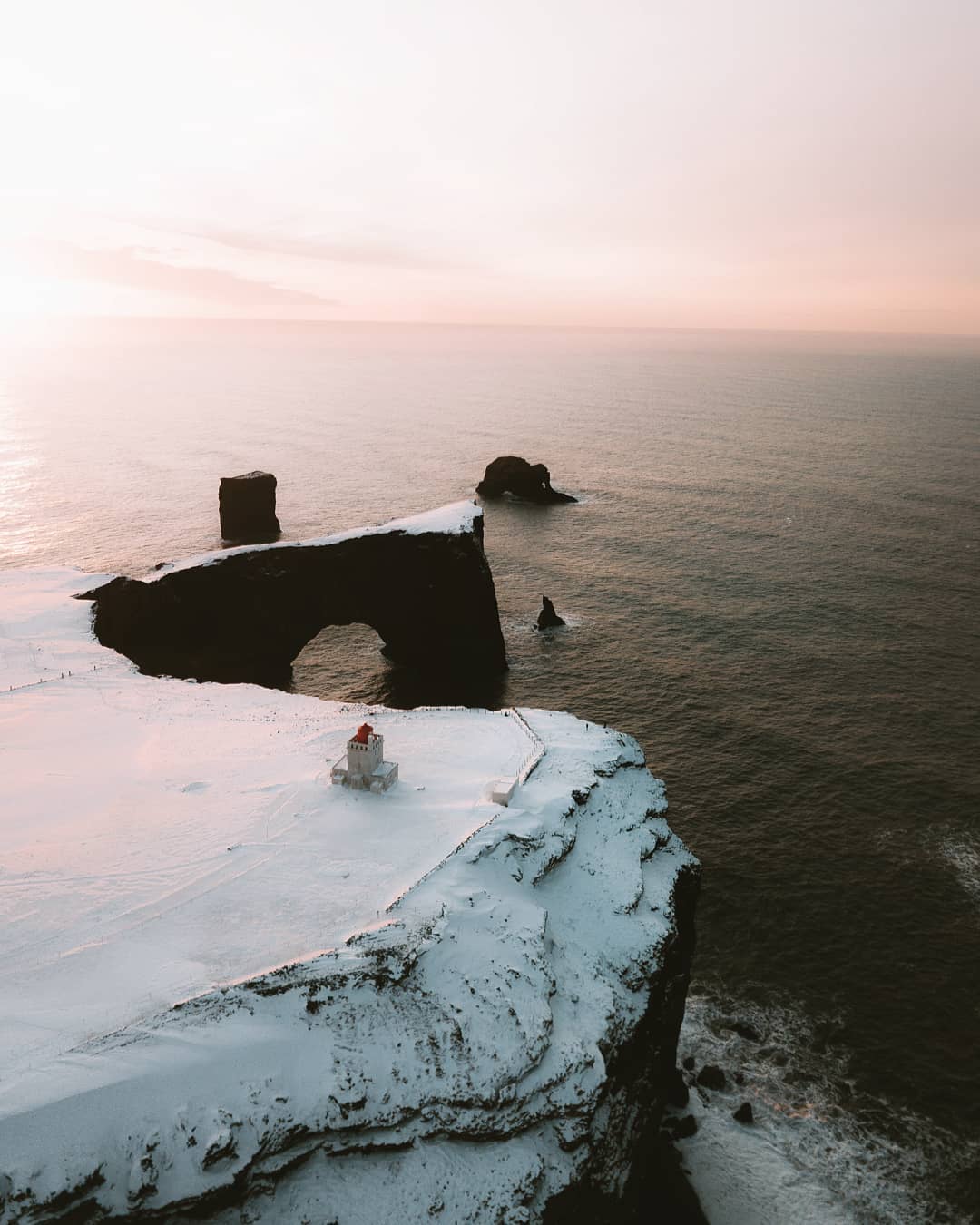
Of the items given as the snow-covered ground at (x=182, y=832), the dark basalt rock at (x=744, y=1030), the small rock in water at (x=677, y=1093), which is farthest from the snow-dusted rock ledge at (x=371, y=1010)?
the dark basalt rock at (x=744, y=1030)

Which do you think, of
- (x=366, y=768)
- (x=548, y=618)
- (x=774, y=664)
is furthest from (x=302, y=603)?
(x=774, y=664)

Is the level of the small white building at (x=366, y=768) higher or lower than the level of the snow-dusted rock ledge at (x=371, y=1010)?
higher

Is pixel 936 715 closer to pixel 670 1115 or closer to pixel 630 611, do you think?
pixel 630 611

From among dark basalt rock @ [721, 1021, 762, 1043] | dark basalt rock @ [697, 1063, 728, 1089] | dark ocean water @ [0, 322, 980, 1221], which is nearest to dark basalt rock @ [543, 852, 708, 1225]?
dark basalt rock @ [697, 1063, 728, 1089]

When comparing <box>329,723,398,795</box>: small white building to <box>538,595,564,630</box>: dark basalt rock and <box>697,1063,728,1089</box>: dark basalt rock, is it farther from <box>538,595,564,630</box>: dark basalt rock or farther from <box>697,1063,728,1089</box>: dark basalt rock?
<box>538,595,564,630</box>: dark basalt rock

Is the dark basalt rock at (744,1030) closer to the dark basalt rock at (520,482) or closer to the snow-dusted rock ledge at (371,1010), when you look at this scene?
the snow-dusted rock ledge at (371,1010)

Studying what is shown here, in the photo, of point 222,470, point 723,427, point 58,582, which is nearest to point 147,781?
point 58,582

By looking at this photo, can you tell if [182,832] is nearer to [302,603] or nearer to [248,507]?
[302,603]
